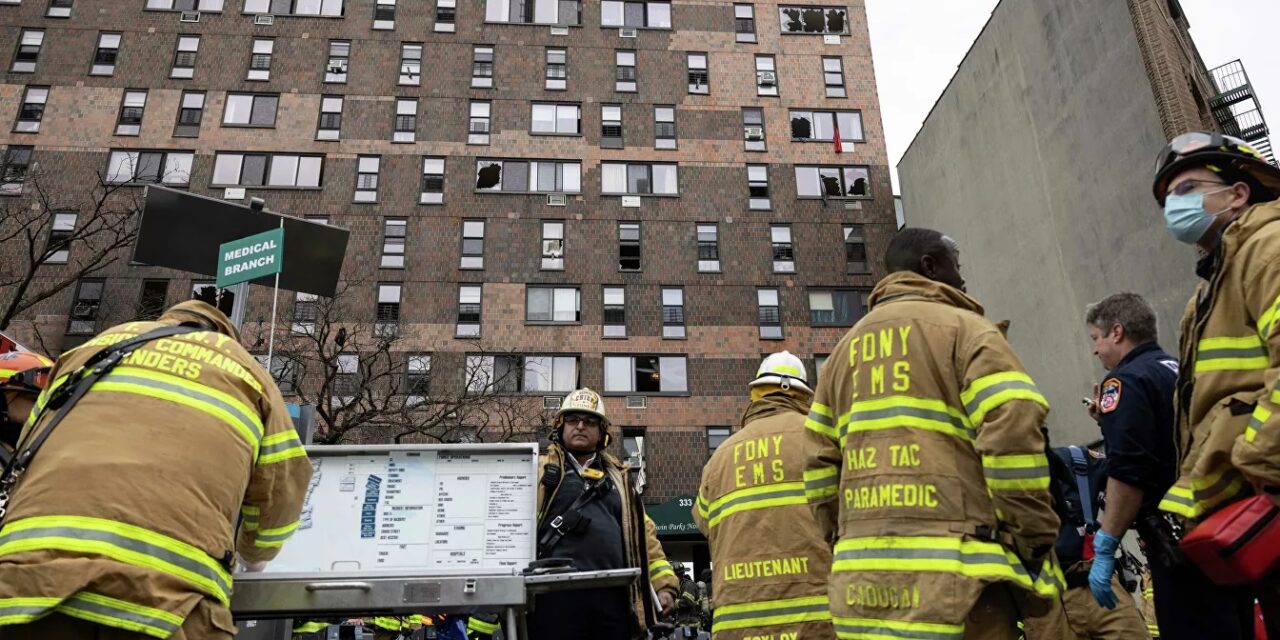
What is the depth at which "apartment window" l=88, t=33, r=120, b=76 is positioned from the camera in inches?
1206

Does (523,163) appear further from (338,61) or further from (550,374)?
(550,374)

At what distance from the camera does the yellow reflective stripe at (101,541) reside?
2.58 meters

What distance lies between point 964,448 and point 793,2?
34.8 m

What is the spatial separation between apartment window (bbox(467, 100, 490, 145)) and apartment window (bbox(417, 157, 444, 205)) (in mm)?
1462

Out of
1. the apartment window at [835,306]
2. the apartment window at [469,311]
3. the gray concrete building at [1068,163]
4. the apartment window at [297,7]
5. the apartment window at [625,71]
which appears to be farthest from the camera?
the apartment window at [625,71]

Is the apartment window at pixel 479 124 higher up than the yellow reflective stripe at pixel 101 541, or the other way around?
the apartment window at pixel 479 124

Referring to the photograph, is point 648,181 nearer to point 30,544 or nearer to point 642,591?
point 642,591

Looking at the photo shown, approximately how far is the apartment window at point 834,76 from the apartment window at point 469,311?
52.1 feet

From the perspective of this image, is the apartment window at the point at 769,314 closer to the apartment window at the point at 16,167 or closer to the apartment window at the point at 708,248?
the apartment window at the point at 708,248

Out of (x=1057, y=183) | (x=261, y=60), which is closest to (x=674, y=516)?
(x=1057, y=183)

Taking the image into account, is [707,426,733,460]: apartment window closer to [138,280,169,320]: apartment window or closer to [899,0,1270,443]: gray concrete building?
[899,0,1270,443]: gray concrete building

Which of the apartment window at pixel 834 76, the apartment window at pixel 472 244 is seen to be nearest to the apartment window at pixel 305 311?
the apartment window at pixel 472 244

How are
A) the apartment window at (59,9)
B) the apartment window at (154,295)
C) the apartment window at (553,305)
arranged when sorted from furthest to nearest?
1. the apartment window at (59,9)
2. the apartment window at (553,305)
3. the apartment window at (154,295)

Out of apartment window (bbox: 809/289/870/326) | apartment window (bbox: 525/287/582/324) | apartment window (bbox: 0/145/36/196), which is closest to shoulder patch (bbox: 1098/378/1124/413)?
apartment window (bbox: 525/287/582/324)
